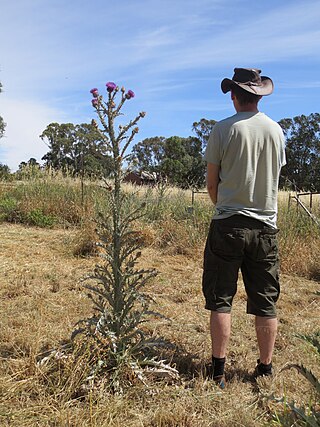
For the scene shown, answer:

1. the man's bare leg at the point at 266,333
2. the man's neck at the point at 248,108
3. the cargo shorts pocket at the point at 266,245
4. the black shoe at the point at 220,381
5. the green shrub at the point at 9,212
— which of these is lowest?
the black shoe at the point at 220,381

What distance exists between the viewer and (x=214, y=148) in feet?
7.79

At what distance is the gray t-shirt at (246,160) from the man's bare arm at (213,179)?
0.03m

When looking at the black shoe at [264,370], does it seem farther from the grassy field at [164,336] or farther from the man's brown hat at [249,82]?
the man's brown hat at [249,82]

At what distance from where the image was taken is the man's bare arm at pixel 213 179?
2.42 metres

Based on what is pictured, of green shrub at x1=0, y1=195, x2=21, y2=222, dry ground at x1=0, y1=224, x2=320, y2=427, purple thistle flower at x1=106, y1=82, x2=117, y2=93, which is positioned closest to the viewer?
dry ground at x1=0, y1=224, x2=320, y2=427

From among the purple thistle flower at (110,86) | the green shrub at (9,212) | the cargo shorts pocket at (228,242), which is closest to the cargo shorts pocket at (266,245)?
the cargo shorts pocket at (228,242)

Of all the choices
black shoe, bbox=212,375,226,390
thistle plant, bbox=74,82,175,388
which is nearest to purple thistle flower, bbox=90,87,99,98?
thistle plant, bbox=74,82,175,388

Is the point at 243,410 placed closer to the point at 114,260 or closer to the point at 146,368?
the point at 146,368

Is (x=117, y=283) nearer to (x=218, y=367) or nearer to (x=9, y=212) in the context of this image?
(x=218, y=367)

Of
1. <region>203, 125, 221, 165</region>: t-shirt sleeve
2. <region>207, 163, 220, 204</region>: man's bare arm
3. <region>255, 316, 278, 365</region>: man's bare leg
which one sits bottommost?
<region>255, 316, 278, 365</region>: man's bare leg

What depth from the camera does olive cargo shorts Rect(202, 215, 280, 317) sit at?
2357 millimetres

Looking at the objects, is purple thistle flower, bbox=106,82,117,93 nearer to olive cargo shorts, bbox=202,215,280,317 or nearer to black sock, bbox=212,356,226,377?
olive cargo shorts, bbox=202,215,280,317

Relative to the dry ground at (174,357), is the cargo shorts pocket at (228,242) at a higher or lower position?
higher

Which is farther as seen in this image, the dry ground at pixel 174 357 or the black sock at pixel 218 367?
the black sock at pixel 218 367
